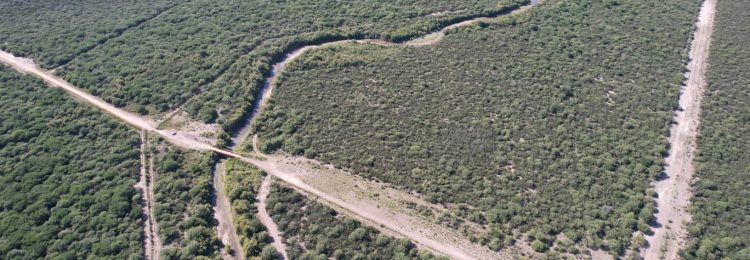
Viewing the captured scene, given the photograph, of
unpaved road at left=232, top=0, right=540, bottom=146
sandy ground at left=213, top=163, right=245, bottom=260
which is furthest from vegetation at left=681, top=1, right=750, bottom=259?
sandy ground at left=213, top=163, right=245, bottom=260

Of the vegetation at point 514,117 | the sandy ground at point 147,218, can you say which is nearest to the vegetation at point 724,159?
the vegetation at point 514,117

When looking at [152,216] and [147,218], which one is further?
[152,216]

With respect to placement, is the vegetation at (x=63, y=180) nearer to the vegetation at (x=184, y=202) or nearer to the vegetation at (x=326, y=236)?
the vegetation at (x=184, y=202)

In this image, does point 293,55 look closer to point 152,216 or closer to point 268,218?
point 268,218

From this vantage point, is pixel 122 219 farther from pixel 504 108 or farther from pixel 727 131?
pixel 727 131

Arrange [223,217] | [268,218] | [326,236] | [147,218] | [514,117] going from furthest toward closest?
[514,117] → [223,217] → [268,218] → [147,218] → [326,236]

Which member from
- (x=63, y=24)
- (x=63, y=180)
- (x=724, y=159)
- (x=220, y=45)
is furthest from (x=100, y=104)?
(x=724, y=159)
